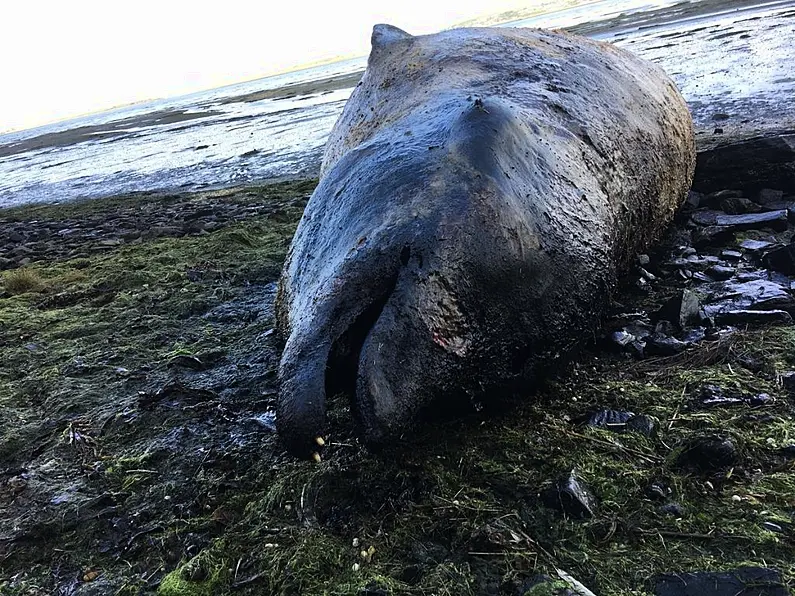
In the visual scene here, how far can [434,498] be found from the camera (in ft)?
7.76

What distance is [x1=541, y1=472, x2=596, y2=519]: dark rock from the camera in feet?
7.26

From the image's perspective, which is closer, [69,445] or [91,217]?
[69,445]

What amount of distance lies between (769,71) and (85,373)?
11213 mm

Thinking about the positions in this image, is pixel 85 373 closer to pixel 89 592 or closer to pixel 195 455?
pixel 195 455

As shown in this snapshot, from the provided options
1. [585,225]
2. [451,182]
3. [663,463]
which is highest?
[451,182]

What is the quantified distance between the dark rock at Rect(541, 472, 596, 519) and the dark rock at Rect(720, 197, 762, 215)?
3.73 meters

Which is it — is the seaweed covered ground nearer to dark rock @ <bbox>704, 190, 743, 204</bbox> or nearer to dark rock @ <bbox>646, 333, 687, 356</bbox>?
dark rock @ <bbox>646, 333, 687, 356</bbox>

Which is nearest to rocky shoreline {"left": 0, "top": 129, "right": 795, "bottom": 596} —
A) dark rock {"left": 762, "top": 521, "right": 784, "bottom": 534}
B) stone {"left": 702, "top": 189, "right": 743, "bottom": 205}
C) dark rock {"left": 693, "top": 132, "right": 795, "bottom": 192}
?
dark rock {"left": 762, "top": 521, "right": 784, "bottom": 534}

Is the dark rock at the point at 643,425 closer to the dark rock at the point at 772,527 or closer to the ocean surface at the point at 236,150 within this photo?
the dark rock at the point at 772,527

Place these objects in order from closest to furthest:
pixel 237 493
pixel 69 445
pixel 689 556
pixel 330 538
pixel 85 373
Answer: pixel 689 556, pixel 330 538, pixel 237 493, pixel 69 445, pixel 85 373

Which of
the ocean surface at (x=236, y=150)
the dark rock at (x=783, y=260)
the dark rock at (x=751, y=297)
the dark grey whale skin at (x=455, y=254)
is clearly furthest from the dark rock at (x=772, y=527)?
the ocean surface at (x=236, y=150)

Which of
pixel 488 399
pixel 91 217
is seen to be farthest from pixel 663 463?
pixel 91 217

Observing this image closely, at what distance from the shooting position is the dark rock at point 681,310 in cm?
346

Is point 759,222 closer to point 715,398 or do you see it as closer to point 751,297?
point 751,297
